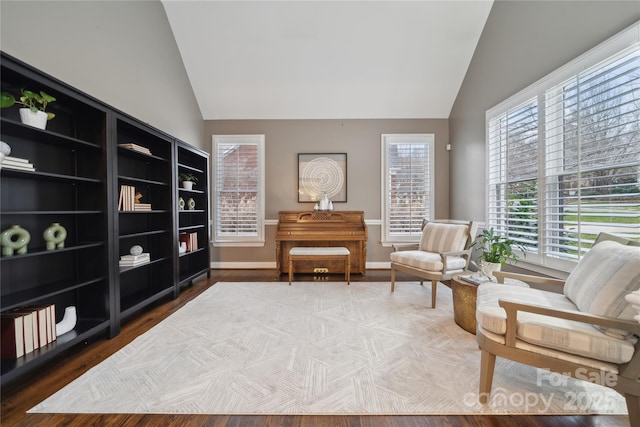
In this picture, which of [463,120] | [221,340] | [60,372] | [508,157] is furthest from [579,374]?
[463,120]

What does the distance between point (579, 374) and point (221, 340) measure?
2.20 meters

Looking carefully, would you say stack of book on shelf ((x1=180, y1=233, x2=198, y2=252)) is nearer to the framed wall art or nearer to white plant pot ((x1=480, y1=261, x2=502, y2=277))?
the framed wall art

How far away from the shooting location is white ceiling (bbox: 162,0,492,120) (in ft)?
10.4

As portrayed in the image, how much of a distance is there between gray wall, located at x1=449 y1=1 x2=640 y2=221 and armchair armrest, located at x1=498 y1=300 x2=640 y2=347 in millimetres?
1992

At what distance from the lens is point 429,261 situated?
2682mm

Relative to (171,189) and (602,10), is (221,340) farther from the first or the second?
(602,10)

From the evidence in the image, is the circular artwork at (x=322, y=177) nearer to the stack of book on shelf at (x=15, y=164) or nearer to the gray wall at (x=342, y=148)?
the gray wall at (x=342, y=148)

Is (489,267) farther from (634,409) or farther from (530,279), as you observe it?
(634,409)

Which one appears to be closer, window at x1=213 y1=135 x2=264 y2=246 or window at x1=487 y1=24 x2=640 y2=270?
window at x1=487 y1=24 x2=640 y2=270

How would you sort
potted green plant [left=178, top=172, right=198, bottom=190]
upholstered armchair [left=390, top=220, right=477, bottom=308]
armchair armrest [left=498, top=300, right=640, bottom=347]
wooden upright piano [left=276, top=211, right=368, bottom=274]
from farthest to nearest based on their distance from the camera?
A: wooden upright piano [left=276, top=211, right=368, bottom=274] < potted green plant [left=178, top=172, right=198, bottom=190] < upholstered armchair [left=390, top=220, right=477, bottom=308] < armchair armrest [left=498, top=300, right=640, bottom=347]

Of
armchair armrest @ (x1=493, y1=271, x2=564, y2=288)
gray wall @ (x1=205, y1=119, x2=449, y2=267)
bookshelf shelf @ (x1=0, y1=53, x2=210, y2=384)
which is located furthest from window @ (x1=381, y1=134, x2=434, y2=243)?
bookshelf shelf @ (x1=0, y1=53, x2=210, y2=384)

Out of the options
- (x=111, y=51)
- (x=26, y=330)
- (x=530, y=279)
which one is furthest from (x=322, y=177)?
(x=26, y=330)

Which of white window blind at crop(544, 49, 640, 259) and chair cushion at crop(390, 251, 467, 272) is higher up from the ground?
white window blind at crop(544, 49, 640, 259)

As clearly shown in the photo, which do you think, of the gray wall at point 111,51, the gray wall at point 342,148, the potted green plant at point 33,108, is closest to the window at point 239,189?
the gray wall at point 342,148
